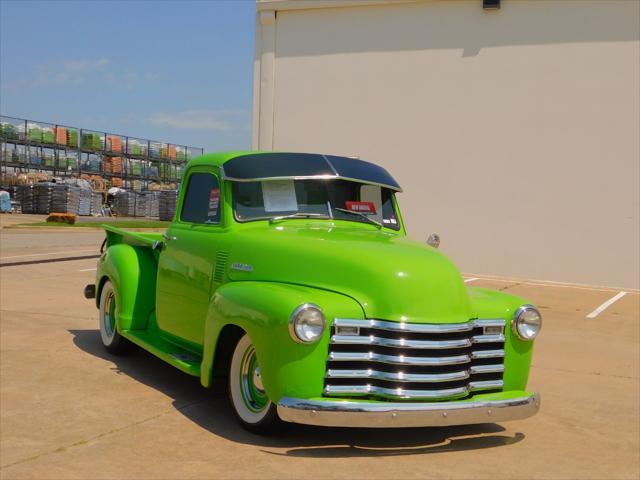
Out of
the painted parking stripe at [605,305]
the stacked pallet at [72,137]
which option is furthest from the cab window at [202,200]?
the stacked pallet at [72,137]

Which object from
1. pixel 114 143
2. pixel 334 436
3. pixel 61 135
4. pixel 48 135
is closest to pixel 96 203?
pixel 48 135

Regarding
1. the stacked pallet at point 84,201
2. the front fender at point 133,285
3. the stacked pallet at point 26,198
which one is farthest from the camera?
the stacked pallet at point 84,201

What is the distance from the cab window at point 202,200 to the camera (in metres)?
5.98

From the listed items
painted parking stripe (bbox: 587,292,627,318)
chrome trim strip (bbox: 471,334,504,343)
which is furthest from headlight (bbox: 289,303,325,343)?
painted parking stripe (bbox: 587,292,627,318)

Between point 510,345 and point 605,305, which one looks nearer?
point 510,345

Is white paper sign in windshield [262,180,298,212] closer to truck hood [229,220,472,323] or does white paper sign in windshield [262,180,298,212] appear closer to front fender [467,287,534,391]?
truck hood [229,220,472,323]

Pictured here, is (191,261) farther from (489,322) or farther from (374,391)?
(489,322)

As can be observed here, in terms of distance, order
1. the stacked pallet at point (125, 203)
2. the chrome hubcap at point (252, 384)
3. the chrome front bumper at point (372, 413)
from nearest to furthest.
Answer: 1. the chrome front bumper at point (372, 413)
2. the chrome hubcap at point (252, 384)
3. the stacked pallet at point (125, 203)

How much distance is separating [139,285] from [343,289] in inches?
105

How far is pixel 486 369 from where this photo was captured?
4887 millimetres

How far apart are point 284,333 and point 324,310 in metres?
0.26

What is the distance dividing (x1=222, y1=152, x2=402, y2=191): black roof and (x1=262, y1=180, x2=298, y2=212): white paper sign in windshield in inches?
3.3

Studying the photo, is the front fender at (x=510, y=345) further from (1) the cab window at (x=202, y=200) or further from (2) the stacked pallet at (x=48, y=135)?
A: (2) the stacked pallet at (x=48, y=135)

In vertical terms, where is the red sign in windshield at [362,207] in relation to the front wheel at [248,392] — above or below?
above
